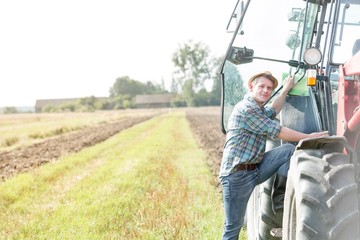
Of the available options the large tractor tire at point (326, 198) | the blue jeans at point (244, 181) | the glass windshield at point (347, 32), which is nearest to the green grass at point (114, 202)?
the blue jeans at point (244, 181)

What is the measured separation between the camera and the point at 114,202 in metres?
7.25

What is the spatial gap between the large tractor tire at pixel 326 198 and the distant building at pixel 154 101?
102747 millimetres

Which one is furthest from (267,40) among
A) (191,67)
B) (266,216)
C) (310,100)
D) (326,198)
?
(191,67)

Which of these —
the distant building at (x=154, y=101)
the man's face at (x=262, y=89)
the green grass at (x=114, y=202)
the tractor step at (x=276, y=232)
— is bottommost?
the distant building at (x=154, y=101)

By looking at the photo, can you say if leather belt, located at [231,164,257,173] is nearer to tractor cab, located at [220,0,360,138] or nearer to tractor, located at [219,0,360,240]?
tractor, located at [219,0,360,240]

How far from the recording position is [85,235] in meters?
5.70

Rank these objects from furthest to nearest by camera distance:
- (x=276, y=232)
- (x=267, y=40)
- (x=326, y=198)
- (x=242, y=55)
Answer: (x=267, y=40)
(x=242, y=55)
(x=276, y=232)
(x=326, y=198)

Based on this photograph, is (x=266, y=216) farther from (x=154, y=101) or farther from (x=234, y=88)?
(x=154, y=101)

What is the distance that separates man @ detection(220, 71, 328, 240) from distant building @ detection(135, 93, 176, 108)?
101 m

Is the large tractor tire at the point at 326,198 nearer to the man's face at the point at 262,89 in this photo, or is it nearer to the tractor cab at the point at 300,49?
the tractor cab at the point at 300,49

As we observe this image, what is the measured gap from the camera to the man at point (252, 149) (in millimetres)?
3984

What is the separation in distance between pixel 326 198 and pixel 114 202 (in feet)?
16.1

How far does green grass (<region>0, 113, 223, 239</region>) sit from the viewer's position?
5863 mm

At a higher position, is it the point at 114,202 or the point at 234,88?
the point at 234,88
